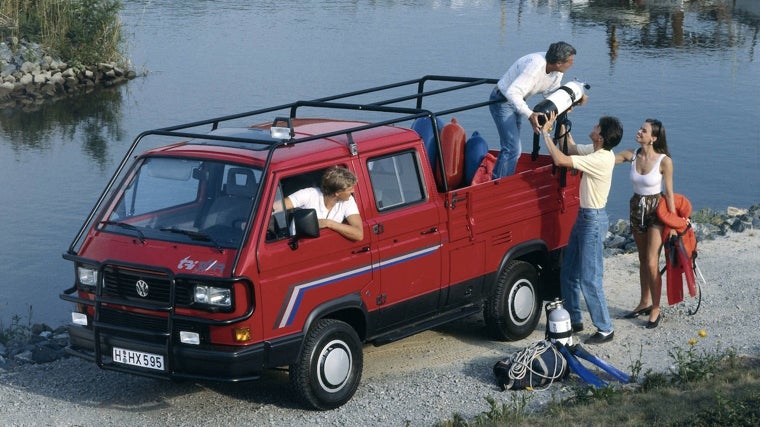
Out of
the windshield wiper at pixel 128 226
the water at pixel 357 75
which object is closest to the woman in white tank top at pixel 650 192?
the windshield wiper at pixel 128 226

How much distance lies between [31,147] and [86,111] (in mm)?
4391

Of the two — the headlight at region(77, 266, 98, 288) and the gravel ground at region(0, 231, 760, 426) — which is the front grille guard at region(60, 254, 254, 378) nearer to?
the headlight at region(77, 266, 98, 288)

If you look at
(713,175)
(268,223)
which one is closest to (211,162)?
(268,223)

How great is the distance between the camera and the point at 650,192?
1088 centimetres

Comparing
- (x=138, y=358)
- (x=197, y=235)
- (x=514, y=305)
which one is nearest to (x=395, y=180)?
(x=197, y=235)

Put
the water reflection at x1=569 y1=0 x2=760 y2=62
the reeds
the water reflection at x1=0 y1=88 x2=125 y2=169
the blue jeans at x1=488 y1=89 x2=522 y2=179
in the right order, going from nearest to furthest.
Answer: the blue jeans at x1=488 y1=89 x2=522 y2=179 < the water reflection at x1=0 y1=88 x2=125 y2=169 < the reeds < the water reflection at x1=569 y1=0 x2=760 y2=62

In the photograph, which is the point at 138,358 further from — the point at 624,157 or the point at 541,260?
the point at 624,157

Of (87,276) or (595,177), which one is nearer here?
(87,276)

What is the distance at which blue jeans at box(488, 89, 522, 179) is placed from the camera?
1104cm

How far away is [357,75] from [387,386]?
22781 mm

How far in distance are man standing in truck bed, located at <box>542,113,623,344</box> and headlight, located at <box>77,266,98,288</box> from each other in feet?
13.2

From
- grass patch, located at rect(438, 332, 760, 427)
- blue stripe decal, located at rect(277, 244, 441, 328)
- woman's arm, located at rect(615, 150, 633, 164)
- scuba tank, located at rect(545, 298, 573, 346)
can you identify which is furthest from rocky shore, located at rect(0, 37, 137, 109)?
grass patch, located at rect(438, 332, 760, 427)

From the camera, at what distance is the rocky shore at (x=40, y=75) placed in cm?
3259

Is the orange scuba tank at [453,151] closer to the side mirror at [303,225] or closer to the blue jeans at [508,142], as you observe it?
the blue jeans at [508,142]
